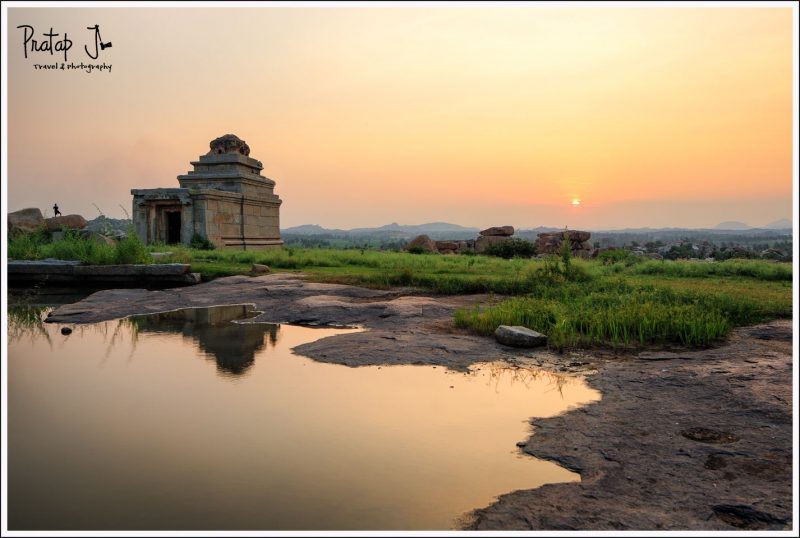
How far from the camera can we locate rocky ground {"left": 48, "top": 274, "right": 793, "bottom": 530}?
2.94 m

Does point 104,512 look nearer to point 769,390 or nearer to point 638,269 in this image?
point 769,390

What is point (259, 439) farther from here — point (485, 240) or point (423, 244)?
point (485, 240)

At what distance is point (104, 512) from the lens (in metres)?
2.93

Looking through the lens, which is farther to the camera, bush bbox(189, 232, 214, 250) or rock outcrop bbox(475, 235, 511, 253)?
rock outcrop bbox(475, 235, 511, 253)

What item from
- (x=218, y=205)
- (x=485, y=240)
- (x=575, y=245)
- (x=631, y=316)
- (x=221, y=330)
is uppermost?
(x=218, y=205)

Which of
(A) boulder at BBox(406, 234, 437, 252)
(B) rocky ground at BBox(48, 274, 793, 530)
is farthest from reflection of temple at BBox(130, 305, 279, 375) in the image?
(A) boulder at BBox(406, 234, 437, 252)

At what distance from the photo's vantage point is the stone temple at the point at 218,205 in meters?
20.3

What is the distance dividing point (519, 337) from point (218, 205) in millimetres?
16787

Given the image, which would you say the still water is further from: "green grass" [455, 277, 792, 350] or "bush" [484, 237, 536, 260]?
"bush" [484, 237, 536, 260]

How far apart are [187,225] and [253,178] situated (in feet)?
13.7

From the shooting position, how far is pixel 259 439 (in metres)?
3.87

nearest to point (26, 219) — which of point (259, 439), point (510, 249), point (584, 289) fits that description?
point (510, 249)

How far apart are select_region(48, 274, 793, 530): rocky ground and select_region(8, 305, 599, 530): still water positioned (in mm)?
231

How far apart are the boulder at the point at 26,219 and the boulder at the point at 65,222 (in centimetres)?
33
